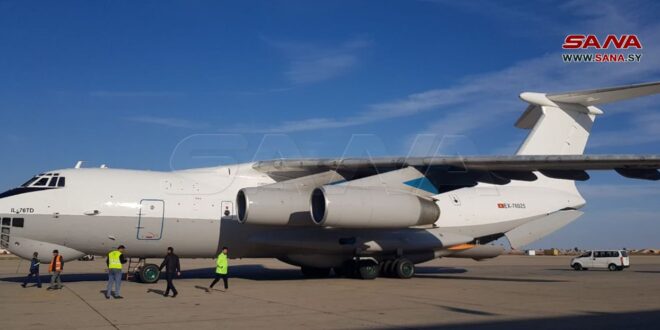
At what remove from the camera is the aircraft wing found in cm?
1173

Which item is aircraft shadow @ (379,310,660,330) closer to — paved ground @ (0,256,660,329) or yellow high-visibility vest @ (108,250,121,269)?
paved ground @ (0,256,660,329)

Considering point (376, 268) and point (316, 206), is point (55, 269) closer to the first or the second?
point (316, 206)

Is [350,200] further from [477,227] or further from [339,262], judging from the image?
[477,227]

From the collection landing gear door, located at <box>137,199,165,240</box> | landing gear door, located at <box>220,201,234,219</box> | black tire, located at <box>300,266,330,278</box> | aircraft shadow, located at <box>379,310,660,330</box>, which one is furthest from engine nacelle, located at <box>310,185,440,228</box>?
aircraft shadow, located at <box>379,310,660,330</box>

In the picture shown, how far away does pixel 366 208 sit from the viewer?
1231cm

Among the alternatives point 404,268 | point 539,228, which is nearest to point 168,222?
point 404,268

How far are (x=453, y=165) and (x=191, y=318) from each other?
7235 millimetres

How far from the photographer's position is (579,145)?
53.0ft

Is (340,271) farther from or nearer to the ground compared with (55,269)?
farther from the ground

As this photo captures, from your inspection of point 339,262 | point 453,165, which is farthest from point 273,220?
point 453,165

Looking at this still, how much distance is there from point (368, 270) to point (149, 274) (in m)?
4.80

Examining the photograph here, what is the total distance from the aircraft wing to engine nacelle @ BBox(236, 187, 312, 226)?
1129 mm

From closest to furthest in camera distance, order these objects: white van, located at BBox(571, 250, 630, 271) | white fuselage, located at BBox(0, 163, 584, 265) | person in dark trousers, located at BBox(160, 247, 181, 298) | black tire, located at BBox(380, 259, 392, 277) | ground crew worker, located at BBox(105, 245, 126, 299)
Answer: ground crew worker, located at BBox(105, 245, 126, 299) → person in dark trousers, located at BBox(160, 247, 181, 298) → white fuselage, located at BBox(0, 163, 584, 265) → black tire, located at BBox(380, 259, 392, 277) → white van, located at BBox(571, 250, 630, 271)

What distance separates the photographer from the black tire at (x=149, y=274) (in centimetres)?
1291
